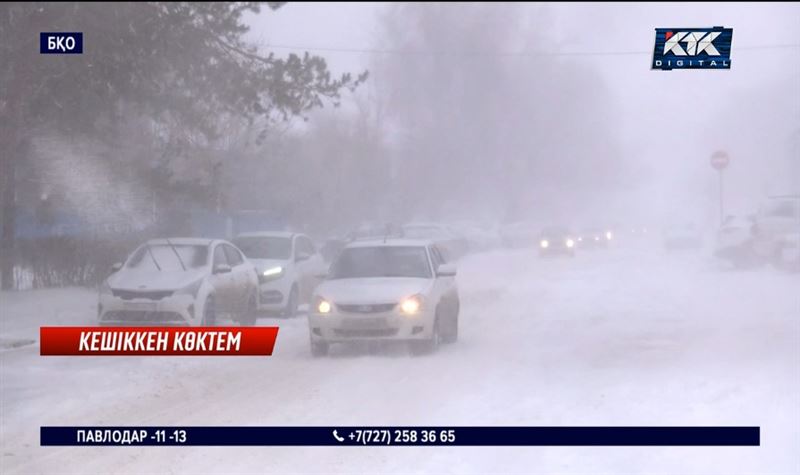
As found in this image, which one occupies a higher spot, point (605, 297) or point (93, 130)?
point (93, 130)

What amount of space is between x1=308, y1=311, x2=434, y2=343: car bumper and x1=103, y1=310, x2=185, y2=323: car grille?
7.33 ft

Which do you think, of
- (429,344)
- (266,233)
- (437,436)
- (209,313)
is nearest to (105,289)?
(209,313)

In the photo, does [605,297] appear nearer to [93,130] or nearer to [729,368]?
[729,368]

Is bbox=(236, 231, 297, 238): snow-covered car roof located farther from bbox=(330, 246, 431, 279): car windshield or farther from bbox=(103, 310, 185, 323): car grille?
bbox=(103, 310, 185, 323): car grille

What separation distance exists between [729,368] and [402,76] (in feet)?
12.6

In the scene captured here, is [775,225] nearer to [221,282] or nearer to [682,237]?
[221,282]

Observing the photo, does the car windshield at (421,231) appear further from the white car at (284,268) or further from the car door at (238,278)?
the white car at (284,268)

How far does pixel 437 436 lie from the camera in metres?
6.19

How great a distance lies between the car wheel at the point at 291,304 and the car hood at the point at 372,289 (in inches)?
177

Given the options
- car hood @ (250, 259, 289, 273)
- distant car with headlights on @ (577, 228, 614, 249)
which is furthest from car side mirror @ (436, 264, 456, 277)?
distant car with headlights on @ (577, 228, 614, 249)

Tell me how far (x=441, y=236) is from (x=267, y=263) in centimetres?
369

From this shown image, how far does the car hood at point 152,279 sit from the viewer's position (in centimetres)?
963

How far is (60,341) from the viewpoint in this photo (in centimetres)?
643

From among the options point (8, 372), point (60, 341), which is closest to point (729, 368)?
point (60, 341)
